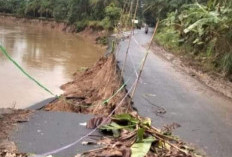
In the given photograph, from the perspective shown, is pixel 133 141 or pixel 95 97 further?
pixel 95 97

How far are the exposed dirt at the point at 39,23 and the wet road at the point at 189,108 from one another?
1509 inches

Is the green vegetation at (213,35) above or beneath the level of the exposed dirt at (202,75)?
above

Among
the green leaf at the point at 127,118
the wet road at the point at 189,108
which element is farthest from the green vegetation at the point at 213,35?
the green leaf at the point at 127,118

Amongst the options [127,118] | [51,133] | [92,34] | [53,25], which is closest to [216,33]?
[127,118]

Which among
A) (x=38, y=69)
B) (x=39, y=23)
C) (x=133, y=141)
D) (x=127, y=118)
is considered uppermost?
(x=127, y=118)

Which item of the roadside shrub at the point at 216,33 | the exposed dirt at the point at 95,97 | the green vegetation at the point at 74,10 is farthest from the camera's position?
the green vegetation at the point at 74,10

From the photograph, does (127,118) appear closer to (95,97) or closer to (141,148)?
(141,148)

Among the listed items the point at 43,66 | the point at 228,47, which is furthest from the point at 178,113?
the point at 43,66

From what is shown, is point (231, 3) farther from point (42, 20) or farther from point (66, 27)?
point (42, 20)

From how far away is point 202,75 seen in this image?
12.1 m

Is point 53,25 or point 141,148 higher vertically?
point 141,148

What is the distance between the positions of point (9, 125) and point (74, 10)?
41256mm

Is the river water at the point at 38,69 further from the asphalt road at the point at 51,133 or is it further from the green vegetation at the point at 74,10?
the asphalt road at the point at 51,133

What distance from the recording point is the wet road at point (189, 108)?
19.5 feet
